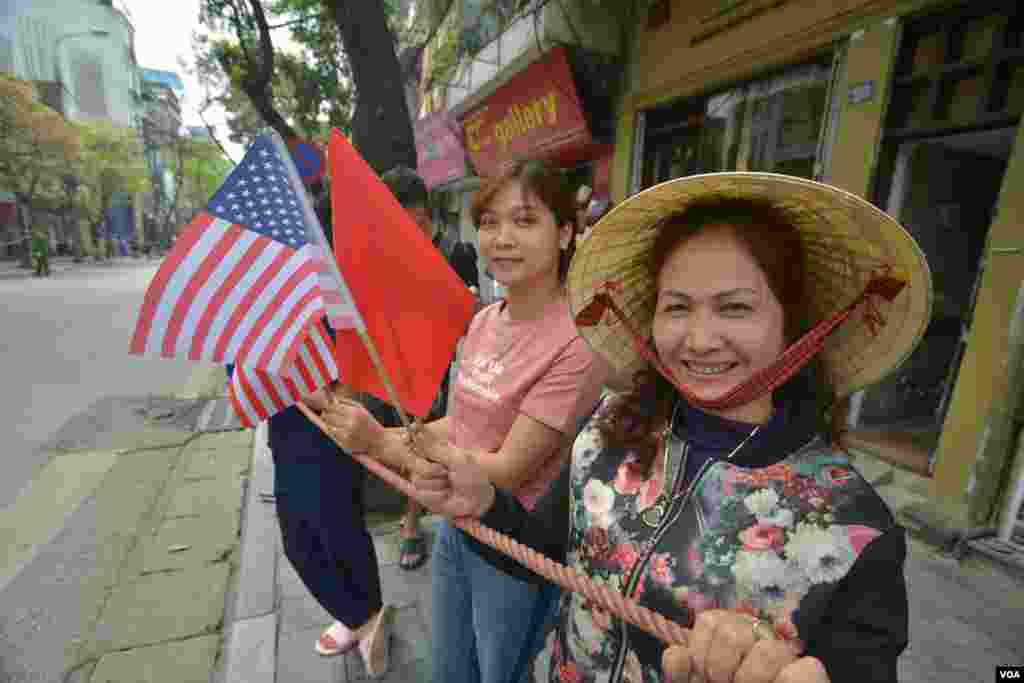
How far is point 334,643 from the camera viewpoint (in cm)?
229

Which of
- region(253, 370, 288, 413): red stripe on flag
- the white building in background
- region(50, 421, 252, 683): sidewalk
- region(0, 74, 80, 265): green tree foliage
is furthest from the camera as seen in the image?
the white building in background

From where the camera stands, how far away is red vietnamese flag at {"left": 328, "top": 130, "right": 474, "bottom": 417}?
135 centimetres

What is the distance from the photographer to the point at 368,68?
392 cm

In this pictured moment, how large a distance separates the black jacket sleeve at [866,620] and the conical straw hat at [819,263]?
41 centimetres

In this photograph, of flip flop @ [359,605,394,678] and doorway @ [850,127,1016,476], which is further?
doorway @ [850,127,1016,476]

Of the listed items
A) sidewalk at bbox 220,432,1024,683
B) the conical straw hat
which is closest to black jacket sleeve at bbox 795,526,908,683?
the conical straw hat

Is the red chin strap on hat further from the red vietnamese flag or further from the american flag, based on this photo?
the american flag

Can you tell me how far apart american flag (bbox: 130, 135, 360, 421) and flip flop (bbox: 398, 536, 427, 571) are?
207cm

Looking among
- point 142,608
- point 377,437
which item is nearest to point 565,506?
point 377,437

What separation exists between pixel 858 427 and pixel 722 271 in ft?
13.7

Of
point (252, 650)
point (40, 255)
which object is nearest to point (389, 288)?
point (252, 650)

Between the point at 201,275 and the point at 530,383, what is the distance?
2.86 feet

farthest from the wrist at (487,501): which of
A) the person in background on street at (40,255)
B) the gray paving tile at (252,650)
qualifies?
the person in background on street at (40,255)

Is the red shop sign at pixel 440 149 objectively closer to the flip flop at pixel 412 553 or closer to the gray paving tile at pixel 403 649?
the flip flop at pixel 412 553
